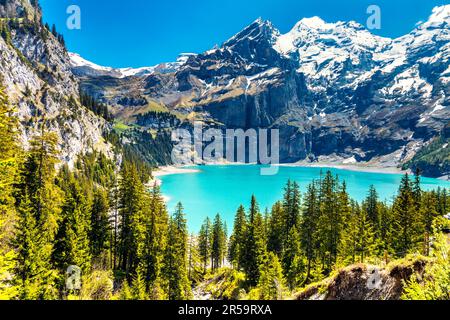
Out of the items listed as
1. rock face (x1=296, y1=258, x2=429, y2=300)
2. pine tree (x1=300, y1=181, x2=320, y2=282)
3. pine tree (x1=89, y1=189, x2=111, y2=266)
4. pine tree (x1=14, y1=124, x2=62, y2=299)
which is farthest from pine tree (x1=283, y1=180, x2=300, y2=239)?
pine tree (x1=14, y1=124, x2=62, y2=299)

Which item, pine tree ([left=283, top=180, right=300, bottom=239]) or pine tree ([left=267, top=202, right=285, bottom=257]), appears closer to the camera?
pine tree ([left=283, top=180, right=300, bottom=239])

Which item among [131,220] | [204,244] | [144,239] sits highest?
[131,220]

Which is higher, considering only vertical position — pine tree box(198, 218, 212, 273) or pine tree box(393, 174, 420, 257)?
pine tree box(393, 174, 420, 257)

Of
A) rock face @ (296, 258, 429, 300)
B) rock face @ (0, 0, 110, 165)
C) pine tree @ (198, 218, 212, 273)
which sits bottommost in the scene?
pine tree @ (198, 218, 212, 273)

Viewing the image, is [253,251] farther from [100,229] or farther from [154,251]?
[100,229]

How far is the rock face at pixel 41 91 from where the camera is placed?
127 m

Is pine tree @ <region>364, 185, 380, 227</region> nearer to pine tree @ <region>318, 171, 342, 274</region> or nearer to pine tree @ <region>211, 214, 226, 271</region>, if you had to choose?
pine tree @ <region>318, 171, 342, 274</region>

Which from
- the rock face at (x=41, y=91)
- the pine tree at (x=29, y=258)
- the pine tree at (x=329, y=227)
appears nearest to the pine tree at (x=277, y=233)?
the pine tree at (x=329, y=227)

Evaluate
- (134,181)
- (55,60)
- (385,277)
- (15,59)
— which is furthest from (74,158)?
(385,277)

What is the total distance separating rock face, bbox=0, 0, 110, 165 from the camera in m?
127

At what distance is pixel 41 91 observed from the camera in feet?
487

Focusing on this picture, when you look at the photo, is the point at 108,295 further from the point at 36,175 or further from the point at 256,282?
the point at 256,282

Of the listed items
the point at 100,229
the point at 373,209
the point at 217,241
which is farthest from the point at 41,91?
the point at 373,209

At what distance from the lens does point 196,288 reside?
6009 cm
